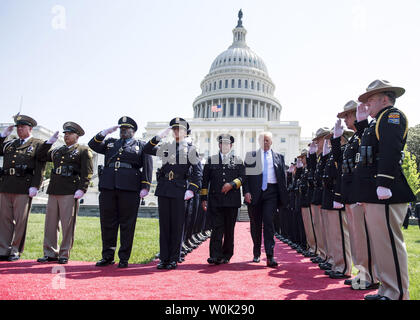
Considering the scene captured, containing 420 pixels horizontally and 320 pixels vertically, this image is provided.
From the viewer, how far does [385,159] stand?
169 inches

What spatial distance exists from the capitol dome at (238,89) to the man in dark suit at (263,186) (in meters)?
83.2

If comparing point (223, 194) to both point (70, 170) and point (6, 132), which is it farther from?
point (6, 132)

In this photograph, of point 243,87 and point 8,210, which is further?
point 243,87

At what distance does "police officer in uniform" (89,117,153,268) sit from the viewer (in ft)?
21.5

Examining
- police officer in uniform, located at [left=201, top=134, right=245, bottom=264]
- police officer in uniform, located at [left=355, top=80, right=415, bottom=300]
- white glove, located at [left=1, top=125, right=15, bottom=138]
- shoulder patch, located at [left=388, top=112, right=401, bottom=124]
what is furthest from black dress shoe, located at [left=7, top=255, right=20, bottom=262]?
shoulder patch, located at [left=388, top=112, right=401, bottom=124]

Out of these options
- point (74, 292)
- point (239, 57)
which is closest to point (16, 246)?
point (74, 292)

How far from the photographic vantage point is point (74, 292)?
4.14m

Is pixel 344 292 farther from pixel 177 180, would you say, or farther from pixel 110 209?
pixel 110 209

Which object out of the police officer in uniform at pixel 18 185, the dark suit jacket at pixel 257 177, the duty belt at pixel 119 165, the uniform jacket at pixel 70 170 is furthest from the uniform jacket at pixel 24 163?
the dark suit jacket at pixel 257 177

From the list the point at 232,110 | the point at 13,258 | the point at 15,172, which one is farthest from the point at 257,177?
the point at 232,110

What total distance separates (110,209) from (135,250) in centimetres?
302

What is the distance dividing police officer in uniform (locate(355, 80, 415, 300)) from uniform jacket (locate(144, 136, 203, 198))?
3192 millimetres

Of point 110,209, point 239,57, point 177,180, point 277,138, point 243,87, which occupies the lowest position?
point 110,209

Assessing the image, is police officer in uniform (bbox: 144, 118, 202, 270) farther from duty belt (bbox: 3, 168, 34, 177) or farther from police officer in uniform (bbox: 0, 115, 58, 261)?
duty belt (bbox: 3, 168, 34, 177)
